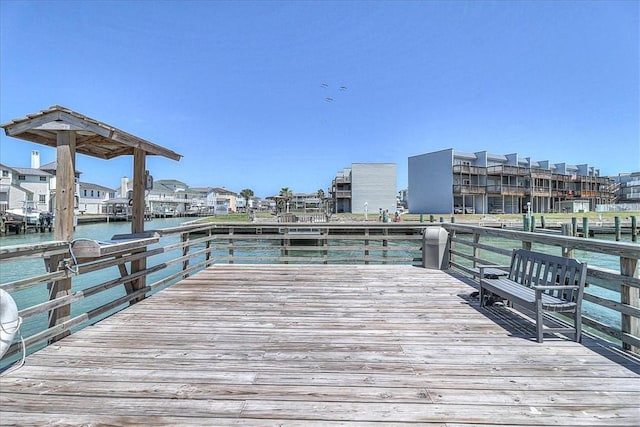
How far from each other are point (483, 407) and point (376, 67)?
1357 centimetres

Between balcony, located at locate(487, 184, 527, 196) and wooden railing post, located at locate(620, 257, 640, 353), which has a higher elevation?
balcony, located at locate(487, 184, 527, 196)

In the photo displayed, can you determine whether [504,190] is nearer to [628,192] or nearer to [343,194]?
[343,194]

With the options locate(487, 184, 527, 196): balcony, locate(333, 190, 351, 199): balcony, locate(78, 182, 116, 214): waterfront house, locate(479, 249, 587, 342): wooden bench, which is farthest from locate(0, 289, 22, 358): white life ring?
locate(78, 182, 116, 214): waterfront house

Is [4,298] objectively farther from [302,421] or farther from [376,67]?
[376,67]

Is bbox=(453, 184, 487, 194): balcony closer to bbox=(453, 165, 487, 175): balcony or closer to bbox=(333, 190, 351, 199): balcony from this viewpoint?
bbox=(453, 165, 487, 175): balcony

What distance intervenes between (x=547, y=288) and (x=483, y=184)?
39071 mm

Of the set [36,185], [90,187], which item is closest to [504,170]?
[36,185]

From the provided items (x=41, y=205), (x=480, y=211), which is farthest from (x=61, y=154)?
(x=41, y=205)

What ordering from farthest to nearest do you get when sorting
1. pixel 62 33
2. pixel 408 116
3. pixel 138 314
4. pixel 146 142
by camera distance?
1. pixel 408 116
2. pixel 62 33
3. pixel 146 142
4. pixel 138 314

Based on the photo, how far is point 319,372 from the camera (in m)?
2.27

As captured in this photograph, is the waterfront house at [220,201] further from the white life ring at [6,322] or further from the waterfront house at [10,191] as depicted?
the white life ring at [6,322]

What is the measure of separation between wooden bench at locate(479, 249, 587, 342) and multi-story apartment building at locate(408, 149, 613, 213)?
3471cm

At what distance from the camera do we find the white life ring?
6.61 feet

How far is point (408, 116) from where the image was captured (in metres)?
19.9
